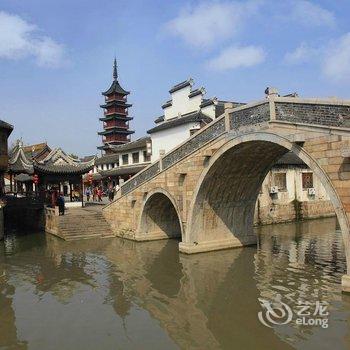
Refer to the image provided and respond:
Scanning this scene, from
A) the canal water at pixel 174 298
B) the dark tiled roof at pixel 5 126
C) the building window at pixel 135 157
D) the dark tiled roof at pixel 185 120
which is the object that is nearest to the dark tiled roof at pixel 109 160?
the building window at pixel 135 157

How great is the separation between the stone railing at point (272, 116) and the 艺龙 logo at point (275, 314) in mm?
4735

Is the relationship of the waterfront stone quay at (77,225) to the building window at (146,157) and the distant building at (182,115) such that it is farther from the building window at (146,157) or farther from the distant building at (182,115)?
the building window at (146,157)

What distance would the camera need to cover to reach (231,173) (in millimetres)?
15258

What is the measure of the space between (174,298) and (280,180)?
16.5 metres

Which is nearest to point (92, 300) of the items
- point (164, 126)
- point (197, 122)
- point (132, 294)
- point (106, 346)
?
point (132, 294)

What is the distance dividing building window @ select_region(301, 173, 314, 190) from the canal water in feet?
30.4

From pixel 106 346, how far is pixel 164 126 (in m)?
26.3

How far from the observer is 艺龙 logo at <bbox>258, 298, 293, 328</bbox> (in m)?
8.73

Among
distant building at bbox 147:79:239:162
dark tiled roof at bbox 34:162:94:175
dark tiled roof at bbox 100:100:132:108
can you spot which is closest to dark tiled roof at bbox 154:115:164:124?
distant building at bbox 147:79:239:162

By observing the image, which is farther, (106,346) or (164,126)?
(164,126)

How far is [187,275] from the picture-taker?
12.9 m

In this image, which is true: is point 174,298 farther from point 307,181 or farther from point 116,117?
point 116,117

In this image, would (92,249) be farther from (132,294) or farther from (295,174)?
(295,174)

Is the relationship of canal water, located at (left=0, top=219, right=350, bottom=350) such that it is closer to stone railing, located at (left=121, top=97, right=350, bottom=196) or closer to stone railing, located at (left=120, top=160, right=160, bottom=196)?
stone railing, located at (left=120, top=160, right=160, bottom=196)
